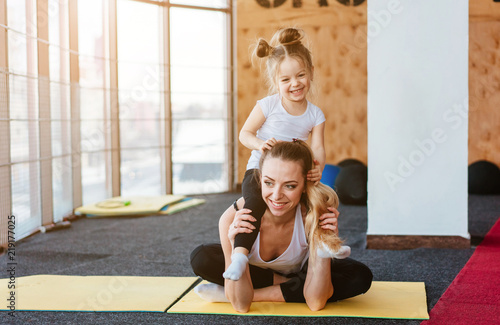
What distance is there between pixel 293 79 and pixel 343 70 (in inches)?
144

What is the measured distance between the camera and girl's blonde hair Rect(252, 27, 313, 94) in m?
2.01

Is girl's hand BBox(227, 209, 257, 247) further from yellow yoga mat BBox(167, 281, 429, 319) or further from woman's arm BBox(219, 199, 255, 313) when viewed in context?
yellow yoga mat BBox(167, 281, 429, 319)

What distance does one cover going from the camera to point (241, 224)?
177 cm

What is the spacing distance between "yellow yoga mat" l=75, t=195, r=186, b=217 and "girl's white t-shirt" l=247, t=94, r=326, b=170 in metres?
2.38

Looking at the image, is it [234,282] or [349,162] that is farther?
[349,162]

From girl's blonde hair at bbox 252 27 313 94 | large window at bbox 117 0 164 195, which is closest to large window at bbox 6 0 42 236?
large window at bbox 117 0 164 195

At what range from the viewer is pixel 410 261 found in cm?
266

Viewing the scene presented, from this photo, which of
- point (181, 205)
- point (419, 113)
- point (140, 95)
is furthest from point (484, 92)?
point (140, 95)

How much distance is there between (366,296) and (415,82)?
131 centimetres

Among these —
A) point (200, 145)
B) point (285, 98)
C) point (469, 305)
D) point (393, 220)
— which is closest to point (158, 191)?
point (200, 145)

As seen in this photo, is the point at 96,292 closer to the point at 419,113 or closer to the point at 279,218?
the point at 279,218

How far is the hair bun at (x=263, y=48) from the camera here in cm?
204

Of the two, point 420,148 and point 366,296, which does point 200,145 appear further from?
point 366,296

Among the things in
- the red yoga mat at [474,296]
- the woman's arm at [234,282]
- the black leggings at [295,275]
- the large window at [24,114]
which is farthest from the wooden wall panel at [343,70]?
the woman's arm at [234,282]
